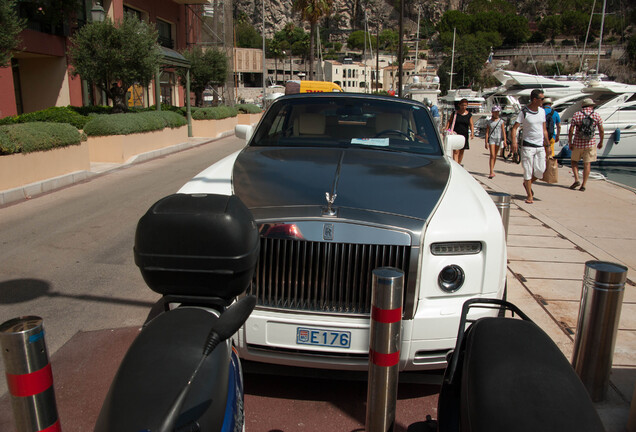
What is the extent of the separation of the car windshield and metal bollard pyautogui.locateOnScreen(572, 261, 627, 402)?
1.84 meters

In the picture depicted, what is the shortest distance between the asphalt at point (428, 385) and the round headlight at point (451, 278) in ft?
2.71

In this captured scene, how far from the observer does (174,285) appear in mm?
2131

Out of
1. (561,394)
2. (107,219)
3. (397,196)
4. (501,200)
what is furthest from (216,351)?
(107,219)

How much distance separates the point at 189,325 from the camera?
1.96 meters

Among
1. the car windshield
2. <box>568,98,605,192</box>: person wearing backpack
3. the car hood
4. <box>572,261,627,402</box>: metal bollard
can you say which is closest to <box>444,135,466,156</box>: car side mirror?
the car windshield

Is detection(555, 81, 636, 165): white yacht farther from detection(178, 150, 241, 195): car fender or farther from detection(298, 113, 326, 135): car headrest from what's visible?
detection(178, 150, 241, 195): car fender

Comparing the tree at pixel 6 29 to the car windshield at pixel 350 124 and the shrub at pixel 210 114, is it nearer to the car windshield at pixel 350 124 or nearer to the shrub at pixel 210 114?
the car windshield at pixel 350 124

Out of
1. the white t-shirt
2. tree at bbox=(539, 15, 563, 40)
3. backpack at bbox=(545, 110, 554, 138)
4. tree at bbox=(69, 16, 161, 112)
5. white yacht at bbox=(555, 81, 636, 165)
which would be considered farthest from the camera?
tree at bbox=(539, 15, 563, 40)

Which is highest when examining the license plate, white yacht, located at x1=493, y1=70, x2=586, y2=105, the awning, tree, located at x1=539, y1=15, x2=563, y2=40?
tree, located at x1=539, y1=15, x2=563, y2=40

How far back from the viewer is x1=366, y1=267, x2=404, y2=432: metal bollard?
2.47 metres

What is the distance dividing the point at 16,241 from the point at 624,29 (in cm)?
13941

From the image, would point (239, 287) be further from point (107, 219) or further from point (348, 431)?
point (107, 219)

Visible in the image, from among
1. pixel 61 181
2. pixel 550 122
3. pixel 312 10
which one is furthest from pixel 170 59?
pixel 312 10

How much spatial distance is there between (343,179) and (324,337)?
107 centimetres
